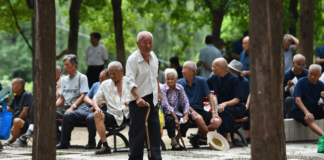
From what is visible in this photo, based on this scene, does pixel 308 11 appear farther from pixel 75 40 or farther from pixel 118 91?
pixel 75 40

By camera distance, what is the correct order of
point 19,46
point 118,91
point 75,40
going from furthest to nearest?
point 19,46 < point 75,40 < point 118,91

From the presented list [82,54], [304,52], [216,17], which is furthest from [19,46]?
[304,52]

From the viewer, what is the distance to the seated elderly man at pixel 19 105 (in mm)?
12227

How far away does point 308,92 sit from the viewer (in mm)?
11977

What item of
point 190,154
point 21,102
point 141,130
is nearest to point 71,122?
point 21,102

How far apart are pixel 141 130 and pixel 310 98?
17.0 ft

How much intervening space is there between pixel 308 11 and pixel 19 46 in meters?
36.5

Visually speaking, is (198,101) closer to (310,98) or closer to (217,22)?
(310,98)

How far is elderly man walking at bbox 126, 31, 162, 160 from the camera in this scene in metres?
8.02

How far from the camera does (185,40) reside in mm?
27156

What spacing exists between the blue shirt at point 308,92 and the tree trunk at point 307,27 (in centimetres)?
208

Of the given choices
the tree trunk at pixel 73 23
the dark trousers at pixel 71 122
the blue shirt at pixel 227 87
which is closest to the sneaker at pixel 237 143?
the blue shirt at pixel 227 87

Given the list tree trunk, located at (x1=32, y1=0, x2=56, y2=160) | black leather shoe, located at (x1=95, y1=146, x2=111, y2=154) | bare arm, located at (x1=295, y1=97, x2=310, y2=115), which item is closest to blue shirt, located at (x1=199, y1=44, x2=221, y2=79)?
bare arm, located at (x1=295, y1=97, x2=310, y2=115)

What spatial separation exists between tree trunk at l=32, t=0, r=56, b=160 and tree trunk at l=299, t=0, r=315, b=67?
25.8ft
